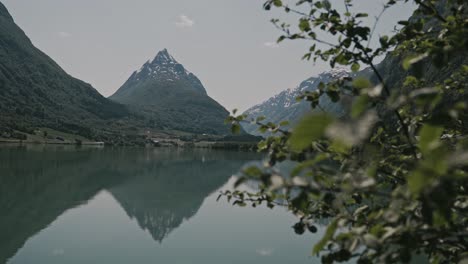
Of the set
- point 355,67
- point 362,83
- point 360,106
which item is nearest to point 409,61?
point 362,83

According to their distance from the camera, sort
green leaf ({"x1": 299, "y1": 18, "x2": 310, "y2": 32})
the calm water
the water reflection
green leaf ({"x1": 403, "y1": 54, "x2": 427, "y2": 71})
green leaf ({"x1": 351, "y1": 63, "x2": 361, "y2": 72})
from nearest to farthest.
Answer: green leaf ({"x1": 403, "y1": 54, "x2": 427, "y2": 71}) → green leaf ({"x1": 299, "y1": 18, "x2": 310, "y2": 32}) → green leaf ({"x1": 351, "y1": 63, "x2": 361, "y2": 72}) → the calm water → the water reflection

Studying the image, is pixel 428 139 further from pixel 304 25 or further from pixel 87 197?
pixel 87 197

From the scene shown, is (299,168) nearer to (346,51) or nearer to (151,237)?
(346,51)

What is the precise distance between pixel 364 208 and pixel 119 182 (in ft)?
236

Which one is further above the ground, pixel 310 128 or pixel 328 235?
pixel 310 128

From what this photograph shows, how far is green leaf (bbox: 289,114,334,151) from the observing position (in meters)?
1.13

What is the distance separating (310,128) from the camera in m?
1.15

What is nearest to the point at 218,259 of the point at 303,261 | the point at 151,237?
the point at 303,261

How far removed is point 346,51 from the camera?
388cm

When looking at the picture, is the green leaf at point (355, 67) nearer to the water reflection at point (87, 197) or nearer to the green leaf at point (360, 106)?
the green leaf at point (360, 106)

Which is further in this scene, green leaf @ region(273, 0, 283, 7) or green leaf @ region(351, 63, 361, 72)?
green leaf @ region(351, 63, 361, 72)

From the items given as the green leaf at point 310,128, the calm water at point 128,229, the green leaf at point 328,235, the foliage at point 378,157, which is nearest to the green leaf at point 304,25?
the foliage at point 378,157

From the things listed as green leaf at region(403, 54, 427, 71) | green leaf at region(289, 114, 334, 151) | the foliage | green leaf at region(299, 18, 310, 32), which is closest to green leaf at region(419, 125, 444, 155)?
the foliage

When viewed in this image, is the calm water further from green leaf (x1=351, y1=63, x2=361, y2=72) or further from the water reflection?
green leaf (x1=351, y1=63, x2=361, y2=72)
